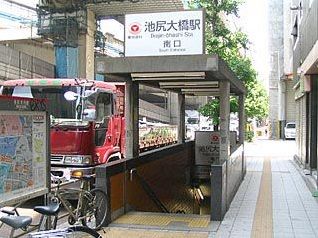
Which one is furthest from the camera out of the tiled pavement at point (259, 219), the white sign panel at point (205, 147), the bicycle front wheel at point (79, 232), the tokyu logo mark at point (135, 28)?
the white sign panel at point (205, 147)

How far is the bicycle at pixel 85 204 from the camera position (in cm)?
719

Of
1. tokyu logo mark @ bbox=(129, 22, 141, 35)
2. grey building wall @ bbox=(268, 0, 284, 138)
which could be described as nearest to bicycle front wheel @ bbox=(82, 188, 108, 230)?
tokyu logo mark @ bbox=(129, 22, 141, 35)

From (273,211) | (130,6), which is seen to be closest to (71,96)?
(273,211)

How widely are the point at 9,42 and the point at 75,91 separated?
23.0 m

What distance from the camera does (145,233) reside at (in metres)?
7.54

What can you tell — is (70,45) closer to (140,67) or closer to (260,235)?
(140,67)

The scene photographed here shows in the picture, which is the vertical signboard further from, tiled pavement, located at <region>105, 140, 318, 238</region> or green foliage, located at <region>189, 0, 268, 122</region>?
green foliage, located at <region>189, 0, 268, 122</region>

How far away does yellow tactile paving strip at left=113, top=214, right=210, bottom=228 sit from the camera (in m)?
8.14

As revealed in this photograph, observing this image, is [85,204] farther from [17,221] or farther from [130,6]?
[130,6]

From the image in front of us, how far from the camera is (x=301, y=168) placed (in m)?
16.8

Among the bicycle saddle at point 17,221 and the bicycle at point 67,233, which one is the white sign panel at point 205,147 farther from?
the bicycle saddle at point 17,221

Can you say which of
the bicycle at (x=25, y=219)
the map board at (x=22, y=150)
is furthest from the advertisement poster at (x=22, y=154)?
the bicycle at (x=25, y=219)

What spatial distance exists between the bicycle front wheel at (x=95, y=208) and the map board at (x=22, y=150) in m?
1.90

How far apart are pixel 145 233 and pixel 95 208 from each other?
33.9 inches
